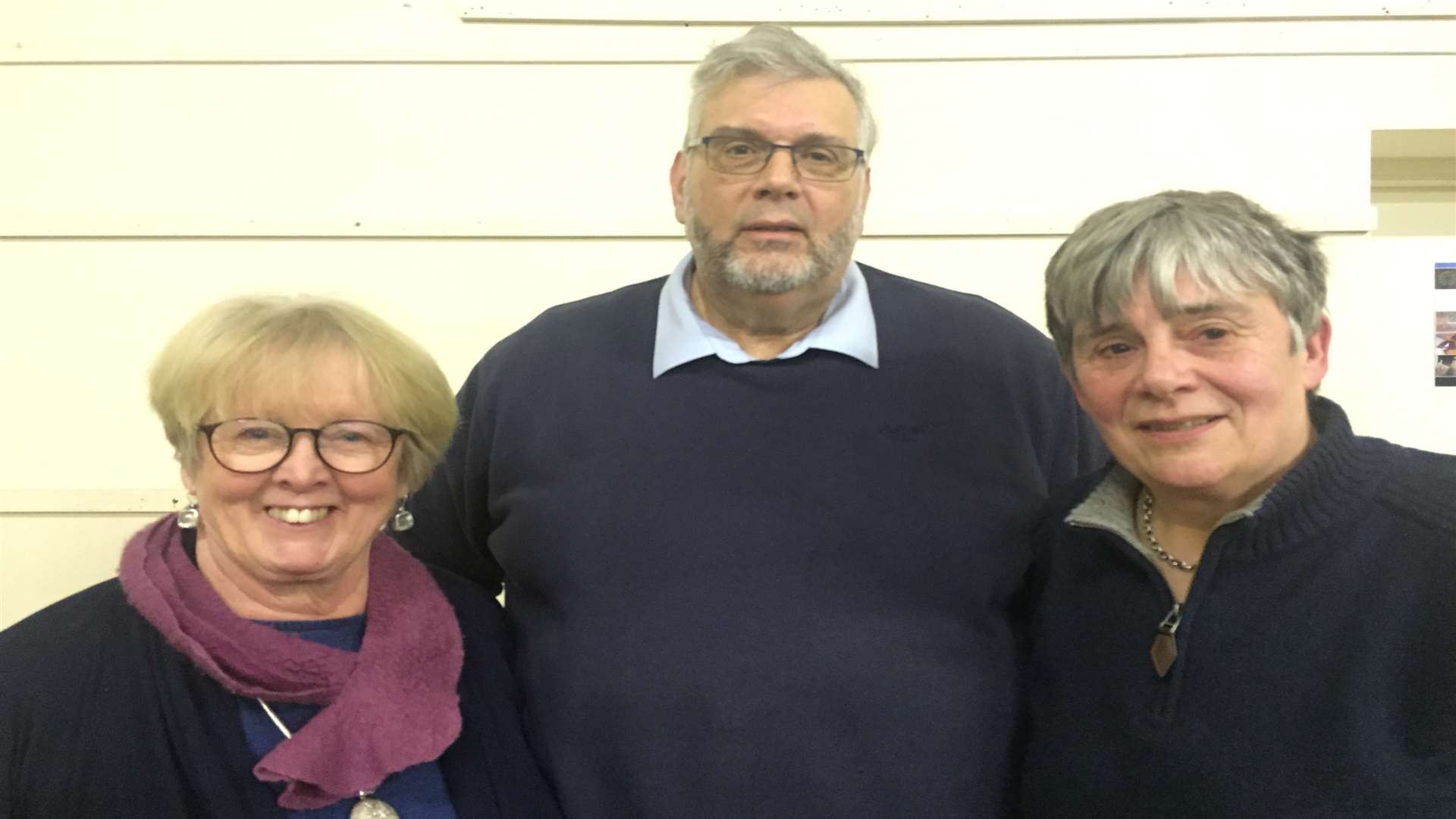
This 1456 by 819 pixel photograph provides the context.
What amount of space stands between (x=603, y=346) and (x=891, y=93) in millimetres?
1160

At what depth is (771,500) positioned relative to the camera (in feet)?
5.04

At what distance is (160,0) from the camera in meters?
2.37

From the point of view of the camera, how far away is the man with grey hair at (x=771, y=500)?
145 cm

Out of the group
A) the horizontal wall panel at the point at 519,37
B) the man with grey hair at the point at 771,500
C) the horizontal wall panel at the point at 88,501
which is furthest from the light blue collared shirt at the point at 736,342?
the horizontal wall panel at the point at 88,501

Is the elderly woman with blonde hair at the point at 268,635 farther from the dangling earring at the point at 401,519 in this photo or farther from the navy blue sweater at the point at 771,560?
the navy blue sweater at the point at 771,560

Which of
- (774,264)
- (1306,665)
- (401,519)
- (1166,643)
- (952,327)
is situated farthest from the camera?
(952,327)

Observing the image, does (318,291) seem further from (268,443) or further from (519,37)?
(268,443)

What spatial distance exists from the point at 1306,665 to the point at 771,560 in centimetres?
72

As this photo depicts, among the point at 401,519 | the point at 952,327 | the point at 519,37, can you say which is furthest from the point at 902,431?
the point at 519,37

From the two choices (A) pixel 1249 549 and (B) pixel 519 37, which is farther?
(B) pixel 519 37

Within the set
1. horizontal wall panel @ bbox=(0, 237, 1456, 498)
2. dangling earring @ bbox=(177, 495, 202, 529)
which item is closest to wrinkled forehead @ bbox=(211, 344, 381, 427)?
dangling earring @ bbox=(177, 495, 202, 529)

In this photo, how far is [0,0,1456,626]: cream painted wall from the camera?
237 cm

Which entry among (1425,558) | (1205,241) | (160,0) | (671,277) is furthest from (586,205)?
(1425,558)

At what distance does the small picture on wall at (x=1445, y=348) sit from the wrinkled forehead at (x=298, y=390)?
2.50 m
